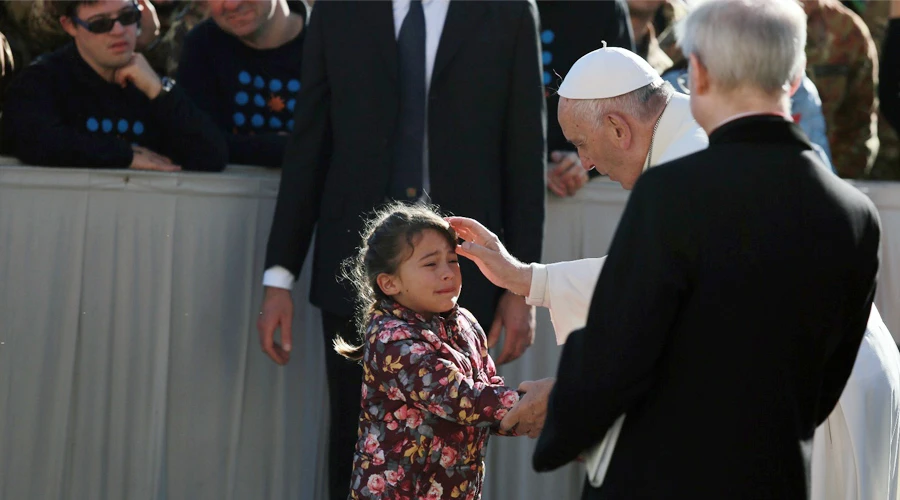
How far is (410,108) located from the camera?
164 inches

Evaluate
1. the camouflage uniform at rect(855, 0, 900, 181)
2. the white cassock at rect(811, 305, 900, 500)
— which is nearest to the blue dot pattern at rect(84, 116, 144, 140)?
the white cassock at rect(811, 305, 900, 500)

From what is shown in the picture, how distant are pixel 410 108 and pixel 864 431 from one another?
1.91m

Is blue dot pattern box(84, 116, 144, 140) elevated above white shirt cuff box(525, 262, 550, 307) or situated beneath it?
elevated above

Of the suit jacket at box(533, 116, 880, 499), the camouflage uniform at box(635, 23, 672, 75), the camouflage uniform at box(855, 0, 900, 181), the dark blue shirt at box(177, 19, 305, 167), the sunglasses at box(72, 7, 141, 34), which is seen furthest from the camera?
the camouflage uniform at box(855, 0, 900, 181)

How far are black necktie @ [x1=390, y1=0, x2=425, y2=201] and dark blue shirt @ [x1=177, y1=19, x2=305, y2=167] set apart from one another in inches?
35.8

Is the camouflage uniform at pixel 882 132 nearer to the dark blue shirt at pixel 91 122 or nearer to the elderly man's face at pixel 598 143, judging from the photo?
the dark blue shirt at pixel 91 122

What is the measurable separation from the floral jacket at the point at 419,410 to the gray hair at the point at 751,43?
3.83 ft

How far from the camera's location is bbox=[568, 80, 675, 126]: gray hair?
2.76 m

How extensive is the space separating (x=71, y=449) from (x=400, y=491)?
1719 mm

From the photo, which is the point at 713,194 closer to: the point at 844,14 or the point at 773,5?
the point at 773,5

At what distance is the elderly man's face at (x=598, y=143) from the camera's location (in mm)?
2773

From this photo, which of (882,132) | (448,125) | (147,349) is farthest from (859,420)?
(882,132)

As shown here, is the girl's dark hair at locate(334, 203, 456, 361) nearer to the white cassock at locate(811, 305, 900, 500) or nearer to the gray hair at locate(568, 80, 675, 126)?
the gray hair at locate(568, 80, 675, 126)

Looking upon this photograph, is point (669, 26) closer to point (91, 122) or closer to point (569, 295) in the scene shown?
point (91, 122)
